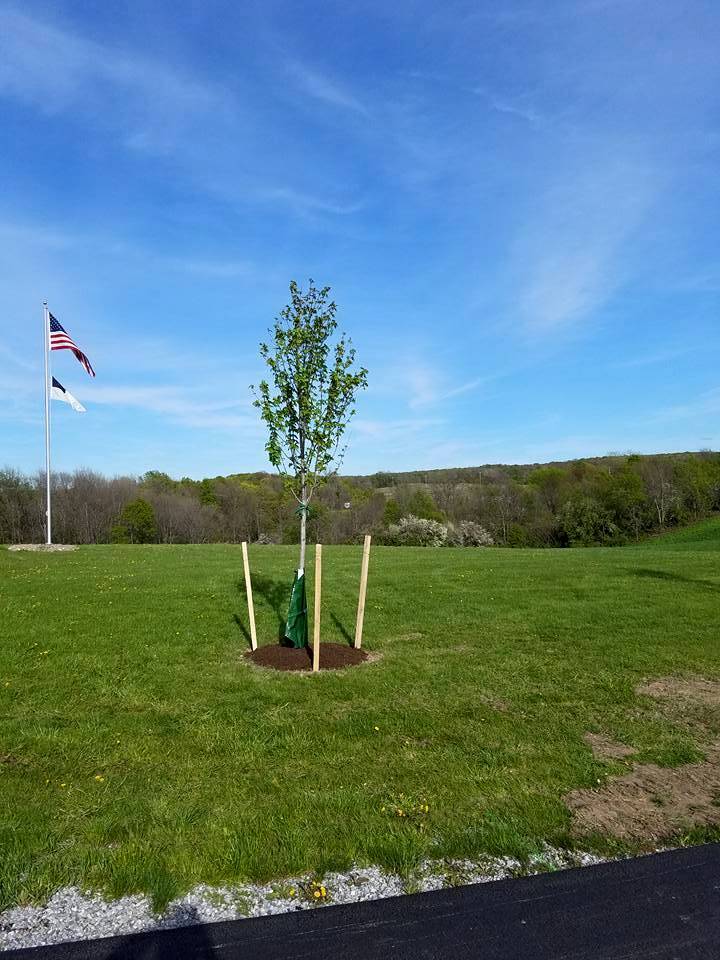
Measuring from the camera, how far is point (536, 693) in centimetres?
632

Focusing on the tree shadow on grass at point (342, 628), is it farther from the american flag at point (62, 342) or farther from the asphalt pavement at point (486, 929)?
the american flag at point (62, 342)

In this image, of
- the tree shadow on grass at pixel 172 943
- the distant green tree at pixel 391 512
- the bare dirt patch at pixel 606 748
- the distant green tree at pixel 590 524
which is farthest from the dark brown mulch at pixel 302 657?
the distant green tree at pixel 391 512

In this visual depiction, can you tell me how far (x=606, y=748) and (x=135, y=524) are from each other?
47.5 meters

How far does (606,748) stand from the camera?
4.86 metres

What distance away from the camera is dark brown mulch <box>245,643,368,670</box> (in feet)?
24.2

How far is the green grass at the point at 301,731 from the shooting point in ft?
11.1

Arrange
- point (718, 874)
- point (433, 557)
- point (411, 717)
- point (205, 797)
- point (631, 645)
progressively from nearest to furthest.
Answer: point (718, 874) < point (205, 797) < point (411, 717) < point (631, 645) < point (433, 557)

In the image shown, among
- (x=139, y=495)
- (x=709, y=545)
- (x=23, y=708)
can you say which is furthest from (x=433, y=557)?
(x=139, y=495)

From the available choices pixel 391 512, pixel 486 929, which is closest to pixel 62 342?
pixel 486 929

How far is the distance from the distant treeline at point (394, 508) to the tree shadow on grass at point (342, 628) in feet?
102

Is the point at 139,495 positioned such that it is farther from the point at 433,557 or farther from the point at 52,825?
the point at 52,825

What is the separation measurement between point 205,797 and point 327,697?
2342mm

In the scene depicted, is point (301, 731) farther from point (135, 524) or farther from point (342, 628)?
point (135, 524)

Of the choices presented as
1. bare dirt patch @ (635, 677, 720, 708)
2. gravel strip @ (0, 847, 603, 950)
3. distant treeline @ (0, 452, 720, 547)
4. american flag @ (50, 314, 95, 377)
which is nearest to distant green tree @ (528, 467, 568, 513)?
distant treeline @ (0, 452, 720, 547)
